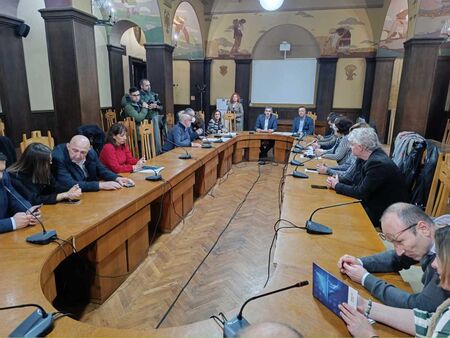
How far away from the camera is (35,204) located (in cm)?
200

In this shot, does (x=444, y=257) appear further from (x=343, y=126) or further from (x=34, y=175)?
(x=343, y=126)

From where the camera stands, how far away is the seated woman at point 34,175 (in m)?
1.95

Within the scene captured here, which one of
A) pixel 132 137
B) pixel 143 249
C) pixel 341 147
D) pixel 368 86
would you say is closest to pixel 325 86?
pixel 368 86

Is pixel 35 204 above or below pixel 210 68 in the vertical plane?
Answer: below

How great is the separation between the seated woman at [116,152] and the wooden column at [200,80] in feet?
22.2

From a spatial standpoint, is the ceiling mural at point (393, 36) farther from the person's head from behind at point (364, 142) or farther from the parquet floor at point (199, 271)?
the person's head from behind at point (364, 142)

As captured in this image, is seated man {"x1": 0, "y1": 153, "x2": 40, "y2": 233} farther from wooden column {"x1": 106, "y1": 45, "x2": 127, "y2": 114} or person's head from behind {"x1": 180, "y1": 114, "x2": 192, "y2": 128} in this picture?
wooden column {"x1": 106, "y1": 45, "x2": 127, "y2": 114}

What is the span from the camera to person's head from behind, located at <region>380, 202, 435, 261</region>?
3.97 feet

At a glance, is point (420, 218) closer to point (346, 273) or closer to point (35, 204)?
point (346, 273)

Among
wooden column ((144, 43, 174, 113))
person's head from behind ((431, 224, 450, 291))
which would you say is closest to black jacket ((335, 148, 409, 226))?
person's head from behind ((431, 224, 450, 291))

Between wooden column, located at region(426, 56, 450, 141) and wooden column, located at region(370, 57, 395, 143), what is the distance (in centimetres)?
141

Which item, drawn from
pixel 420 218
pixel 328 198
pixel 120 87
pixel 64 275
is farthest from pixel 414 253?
pixel 120 87

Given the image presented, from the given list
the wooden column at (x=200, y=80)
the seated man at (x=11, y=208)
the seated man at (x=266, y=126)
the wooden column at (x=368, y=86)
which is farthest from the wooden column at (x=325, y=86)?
the seated man at (x=11, y=208)

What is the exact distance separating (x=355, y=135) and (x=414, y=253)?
1418 mm
